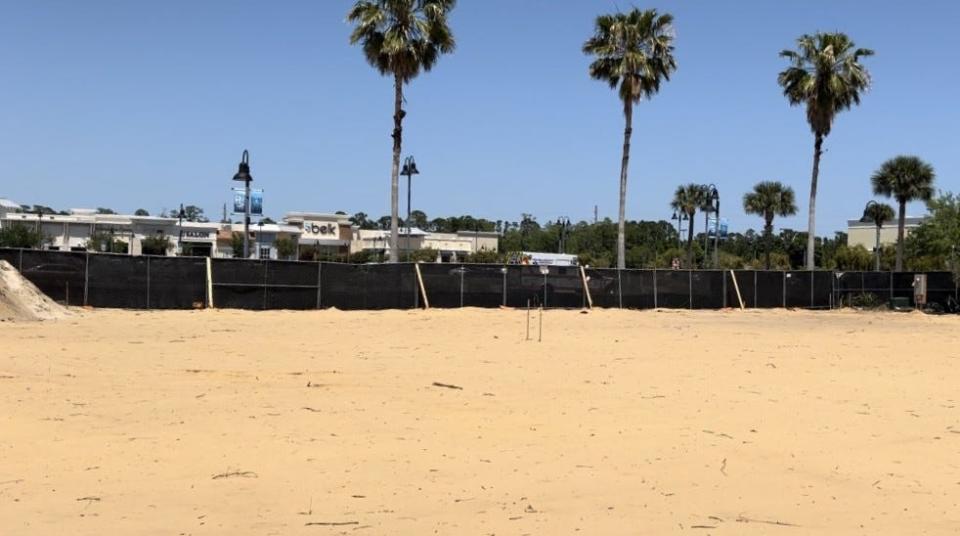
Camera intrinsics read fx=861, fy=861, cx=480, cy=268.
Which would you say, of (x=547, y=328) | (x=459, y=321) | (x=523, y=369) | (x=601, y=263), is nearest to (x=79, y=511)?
(x=523, y=369)

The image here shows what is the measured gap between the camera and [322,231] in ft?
376

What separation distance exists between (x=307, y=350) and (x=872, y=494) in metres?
10.1

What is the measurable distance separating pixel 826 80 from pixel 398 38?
819 inches

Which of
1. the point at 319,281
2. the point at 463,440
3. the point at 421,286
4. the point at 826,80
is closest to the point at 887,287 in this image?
the point at 826,80

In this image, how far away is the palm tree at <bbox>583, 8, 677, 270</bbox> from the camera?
38719mm

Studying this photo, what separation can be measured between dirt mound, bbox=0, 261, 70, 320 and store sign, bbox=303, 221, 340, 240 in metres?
94.1

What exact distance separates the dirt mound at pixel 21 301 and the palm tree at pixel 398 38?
15.1 meters

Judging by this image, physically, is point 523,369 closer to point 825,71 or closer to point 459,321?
point 459,321

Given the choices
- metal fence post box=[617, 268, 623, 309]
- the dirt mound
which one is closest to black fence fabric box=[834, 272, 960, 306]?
metal fence post box=[617, 268, 623, 309]

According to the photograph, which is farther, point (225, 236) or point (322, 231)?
point (322, 231)

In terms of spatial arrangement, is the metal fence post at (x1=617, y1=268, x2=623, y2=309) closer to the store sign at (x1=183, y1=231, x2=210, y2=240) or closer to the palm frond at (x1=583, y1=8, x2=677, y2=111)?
the palm frond at (x1=583, y1=8, x2=677, y2=111)

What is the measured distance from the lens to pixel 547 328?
21.3m

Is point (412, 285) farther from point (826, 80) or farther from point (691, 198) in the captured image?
point (691, 198)

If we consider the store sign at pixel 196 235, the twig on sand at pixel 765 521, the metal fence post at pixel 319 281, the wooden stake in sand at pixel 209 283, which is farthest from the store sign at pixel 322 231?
the twig on sand at pixel 765 521
